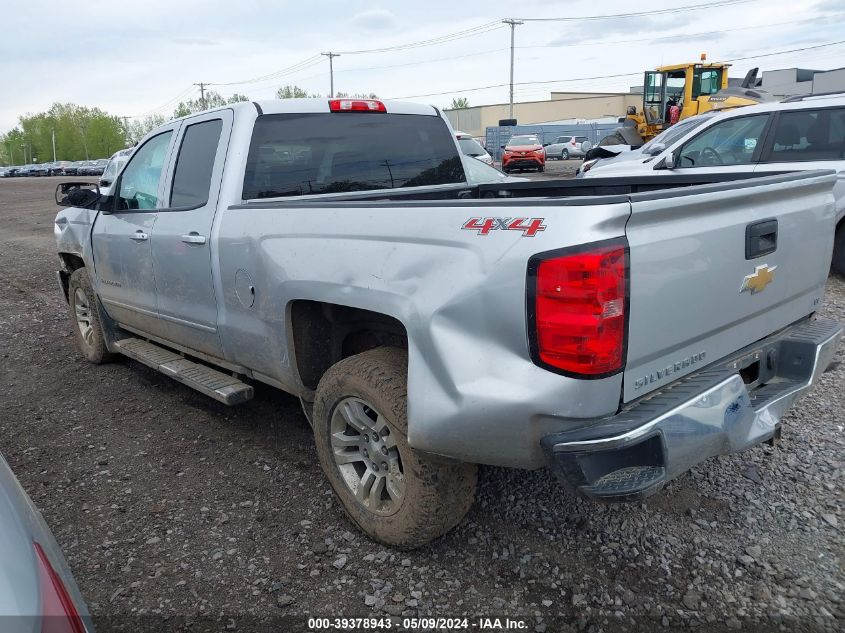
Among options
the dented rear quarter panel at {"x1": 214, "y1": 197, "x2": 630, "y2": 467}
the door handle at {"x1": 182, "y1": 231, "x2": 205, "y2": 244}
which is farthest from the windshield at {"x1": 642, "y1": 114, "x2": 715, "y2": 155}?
the dented rear quarter panel at {"x1": 214, "y1": 197, "x2": 630, "y2": 467}

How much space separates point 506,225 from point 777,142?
6359 millimetres

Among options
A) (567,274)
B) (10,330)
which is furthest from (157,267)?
(10,330)

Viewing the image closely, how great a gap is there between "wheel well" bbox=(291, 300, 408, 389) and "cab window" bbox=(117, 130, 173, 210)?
5.60 feet

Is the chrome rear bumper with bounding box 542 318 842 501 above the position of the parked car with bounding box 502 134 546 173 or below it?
below

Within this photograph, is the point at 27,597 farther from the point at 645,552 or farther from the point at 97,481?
the point at 97,481

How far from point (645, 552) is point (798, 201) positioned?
1678mm

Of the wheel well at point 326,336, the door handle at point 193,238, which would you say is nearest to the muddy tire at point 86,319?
the door handle at point 193,238

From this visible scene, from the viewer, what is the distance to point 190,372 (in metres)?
4.15

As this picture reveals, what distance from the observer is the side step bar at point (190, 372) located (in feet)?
12.1

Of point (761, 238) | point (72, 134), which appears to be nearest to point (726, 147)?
point (761, 238)

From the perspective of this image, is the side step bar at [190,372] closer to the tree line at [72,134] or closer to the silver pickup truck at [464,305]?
the silver pickup truck at [464,305]

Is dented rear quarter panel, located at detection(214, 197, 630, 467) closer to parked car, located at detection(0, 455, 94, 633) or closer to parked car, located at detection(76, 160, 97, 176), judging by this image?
parked car, located at detection(0, 455, 94, 633)

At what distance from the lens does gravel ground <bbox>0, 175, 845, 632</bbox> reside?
2.59 m

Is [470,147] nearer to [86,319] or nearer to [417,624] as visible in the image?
[86,319]
